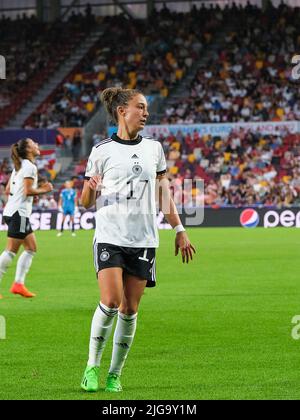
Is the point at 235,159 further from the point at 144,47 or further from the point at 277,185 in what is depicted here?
the point at 144,47

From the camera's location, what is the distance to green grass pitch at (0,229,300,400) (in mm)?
8328

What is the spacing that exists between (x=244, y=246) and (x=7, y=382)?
1986cm

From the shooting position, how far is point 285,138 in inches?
1682

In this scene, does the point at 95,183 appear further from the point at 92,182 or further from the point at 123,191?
the point at 123,191

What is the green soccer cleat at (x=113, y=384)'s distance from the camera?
804 centimetres

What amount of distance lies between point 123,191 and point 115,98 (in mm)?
779

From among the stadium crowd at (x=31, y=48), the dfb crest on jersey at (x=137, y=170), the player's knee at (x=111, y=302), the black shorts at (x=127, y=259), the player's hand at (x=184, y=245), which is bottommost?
the player's knee at (x=111, y=302)

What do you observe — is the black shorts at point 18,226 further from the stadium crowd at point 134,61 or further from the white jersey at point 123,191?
the stadium crowd at point 134,61

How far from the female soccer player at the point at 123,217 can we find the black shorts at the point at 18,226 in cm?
726

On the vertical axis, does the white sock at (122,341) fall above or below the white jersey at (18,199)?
below

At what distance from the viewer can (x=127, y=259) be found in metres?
8.12

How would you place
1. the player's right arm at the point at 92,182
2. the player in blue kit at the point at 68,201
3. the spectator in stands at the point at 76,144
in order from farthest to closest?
the spectator in stands at the point at 76,144
the player in blue kit at the point at 68,201
the player's right arm at the point at 92,182

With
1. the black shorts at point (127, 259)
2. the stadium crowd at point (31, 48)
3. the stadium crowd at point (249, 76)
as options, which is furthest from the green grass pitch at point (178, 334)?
the stadium crowd at point (31, 48)
